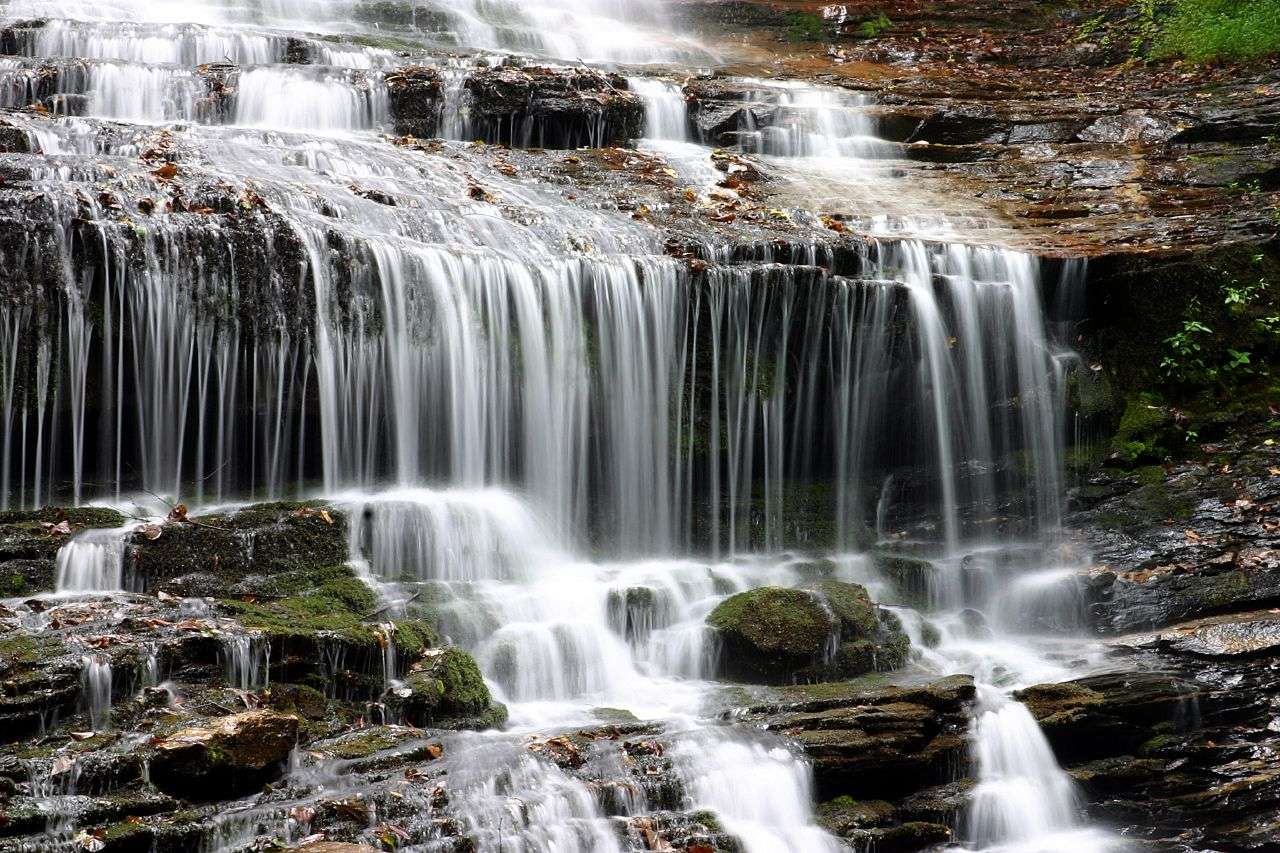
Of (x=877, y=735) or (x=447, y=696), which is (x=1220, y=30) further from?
(x=447, y=696)

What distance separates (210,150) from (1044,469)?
25.8 ft

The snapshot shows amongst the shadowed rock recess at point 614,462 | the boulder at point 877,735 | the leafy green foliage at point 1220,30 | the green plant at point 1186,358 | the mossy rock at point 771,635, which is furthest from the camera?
the leafy green foliage at point 1220,30

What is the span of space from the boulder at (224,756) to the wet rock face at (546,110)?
9353 millimetres

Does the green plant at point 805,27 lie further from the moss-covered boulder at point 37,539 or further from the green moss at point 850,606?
the moss-covered boulder at point 37,539

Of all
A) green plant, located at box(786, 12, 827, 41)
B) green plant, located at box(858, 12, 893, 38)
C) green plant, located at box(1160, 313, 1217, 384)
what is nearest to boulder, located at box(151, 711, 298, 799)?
green plant, located at box(1160, 313, 1217, 384)

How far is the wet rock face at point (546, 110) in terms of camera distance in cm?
1324

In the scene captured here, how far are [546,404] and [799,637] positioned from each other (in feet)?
9.92

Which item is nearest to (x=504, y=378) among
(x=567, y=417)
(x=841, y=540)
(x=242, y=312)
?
(x=567, y=417)

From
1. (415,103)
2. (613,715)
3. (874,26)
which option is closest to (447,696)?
(613,715)

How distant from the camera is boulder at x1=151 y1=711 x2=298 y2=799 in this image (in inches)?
187

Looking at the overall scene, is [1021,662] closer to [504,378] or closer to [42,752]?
[504,378]

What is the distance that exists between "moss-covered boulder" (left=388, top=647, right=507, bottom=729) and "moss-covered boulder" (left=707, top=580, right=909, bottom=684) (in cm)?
179

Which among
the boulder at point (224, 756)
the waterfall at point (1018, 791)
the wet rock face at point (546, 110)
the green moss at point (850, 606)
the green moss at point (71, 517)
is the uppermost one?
the wet rock face at point (546, 110)

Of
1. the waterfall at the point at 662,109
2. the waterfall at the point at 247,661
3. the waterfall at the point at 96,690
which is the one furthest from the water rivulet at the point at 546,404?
the waterfall at the point at 662,109
